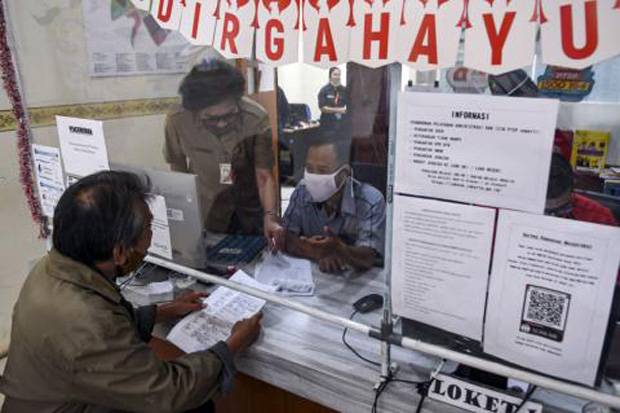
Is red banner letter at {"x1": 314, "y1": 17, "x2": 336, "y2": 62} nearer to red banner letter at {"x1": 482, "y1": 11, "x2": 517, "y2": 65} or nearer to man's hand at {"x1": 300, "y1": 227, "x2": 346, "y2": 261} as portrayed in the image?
red banner letter at {"x1": 482, "y1": 11, "x2": 517, "y2": 65}

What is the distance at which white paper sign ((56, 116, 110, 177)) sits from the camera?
1.62 meters

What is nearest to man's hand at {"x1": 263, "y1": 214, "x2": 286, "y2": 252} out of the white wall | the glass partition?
the glass partition

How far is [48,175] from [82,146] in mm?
244

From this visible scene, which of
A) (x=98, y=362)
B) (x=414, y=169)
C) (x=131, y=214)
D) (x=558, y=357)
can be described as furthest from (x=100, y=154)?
(x=558, y=357)

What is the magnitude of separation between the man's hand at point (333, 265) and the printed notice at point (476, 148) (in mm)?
698

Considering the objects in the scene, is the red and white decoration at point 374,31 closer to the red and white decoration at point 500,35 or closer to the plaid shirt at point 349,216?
the red and white decoration at point 500,35

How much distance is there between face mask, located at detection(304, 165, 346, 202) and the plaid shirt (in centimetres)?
3

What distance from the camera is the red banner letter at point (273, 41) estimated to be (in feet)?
3.68

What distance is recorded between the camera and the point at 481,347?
1000mm

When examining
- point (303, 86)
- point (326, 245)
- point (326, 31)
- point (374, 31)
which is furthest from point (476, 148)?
point (303, 86)

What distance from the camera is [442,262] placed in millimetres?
972

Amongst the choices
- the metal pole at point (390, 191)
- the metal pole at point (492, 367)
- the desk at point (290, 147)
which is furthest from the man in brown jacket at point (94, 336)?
the desk at point (290, 147)

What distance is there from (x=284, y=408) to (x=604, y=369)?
789 mm

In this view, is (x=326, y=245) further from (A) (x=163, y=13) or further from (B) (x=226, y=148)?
(A) (x=163, y=13)
